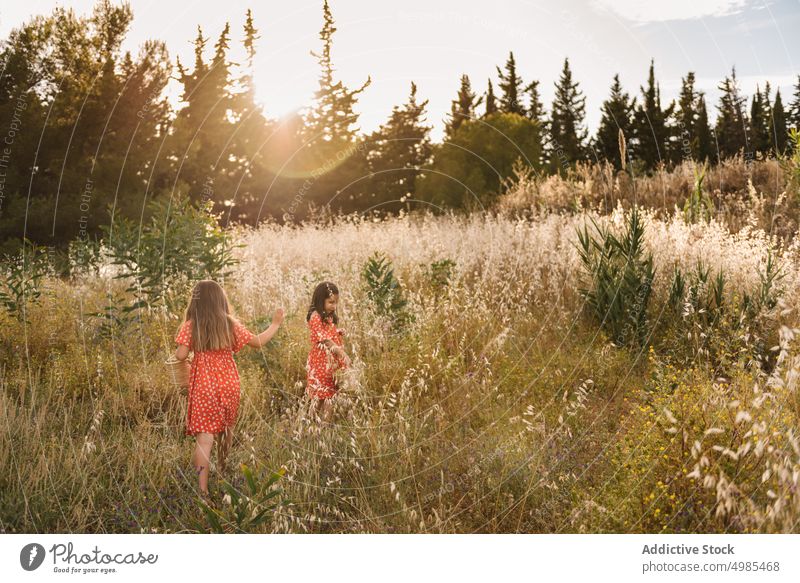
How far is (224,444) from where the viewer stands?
11.8 ft

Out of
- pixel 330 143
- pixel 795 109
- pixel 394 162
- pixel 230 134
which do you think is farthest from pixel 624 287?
pixel 394 162

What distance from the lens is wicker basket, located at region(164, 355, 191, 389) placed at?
3606 millimetres

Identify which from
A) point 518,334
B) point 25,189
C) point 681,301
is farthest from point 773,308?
point 25,189

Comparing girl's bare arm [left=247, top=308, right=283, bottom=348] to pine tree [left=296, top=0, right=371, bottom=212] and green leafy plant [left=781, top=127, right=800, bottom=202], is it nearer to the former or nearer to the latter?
pine tree [left=296, top=0, right=371, bottom=212]

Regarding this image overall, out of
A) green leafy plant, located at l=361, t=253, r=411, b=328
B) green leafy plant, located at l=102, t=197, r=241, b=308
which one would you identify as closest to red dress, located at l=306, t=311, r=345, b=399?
green leafy plant, located at l=361, t=253, r=411, b=328

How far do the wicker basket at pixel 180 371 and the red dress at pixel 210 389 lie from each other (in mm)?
74

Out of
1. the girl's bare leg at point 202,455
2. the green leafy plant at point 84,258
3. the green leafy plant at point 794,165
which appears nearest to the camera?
the girl's bare leg at point 202,455

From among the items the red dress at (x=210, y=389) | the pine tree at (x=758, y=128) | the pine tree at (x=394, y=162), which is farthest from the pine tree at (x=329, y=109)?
the pine tree at (x=758, y=128)

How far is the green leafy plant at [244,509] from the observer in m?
2.52

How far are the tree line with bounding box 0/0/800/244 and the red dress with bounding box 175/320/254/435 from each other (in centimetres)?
199

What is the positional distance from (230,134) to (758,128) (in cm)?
998

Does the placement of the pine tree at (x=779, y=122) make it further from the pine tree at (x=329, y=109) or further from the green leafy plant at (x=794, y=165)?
the pine tree at (x=329, y=109)

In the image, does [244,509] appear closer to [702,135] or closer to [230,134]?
[230,134]
